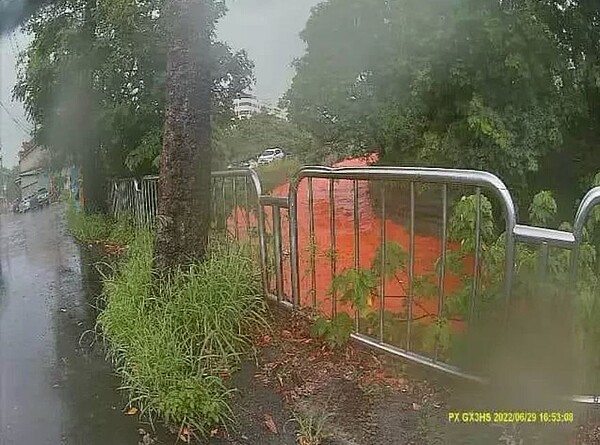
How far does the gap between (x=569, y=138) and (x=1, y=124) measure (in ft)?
8.40

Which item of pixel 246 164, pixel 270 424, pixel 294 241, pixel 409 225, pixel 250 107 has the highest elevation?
pixel 250 107

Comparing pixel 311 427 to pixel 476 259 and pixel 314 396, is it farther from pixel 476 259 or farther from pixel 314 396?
pixel 476 259

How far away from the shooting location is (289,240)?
8.54 ft

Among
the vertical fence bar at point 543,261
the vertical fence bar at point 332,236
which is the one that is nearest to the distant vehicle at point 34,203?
the vertical fence bar at point 332,236

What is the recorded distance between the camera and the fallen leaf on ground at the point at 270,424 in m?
1.80

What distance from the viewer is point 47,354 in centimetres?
243

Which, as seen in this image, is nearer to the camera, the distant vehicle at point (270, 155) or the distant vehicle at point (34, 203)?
the distant vehicle at point (34, 203)

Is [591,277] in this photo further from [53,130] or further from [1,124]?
[53,130]

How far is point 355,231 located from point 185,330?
0.72 metres

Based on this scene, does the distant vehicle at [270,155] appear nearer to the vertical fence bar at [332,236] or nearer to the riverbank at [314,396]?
the vertical fence bar at [332,236]

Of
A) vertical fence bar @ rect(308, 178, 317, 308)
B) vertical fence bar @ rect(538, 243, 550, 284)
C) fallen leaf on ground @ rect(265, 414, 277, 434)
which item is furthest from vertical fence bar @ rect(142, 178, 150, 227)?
vertical fence bar @ rect(538, 243, 550, 284)

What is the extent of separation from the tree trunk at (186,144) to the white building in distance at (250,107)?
22.1 inches

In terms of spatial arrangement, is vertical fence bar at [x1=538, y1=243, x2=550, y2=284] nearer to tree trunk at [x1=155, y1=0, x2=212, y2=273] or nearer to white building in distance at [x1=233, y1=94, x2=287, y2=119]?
tree trunk at [x1=155, y1=0, x2=212, y2=273]

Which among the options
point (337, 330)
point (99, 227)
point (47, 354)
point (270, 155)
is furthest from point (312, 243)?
point (99, 227)
